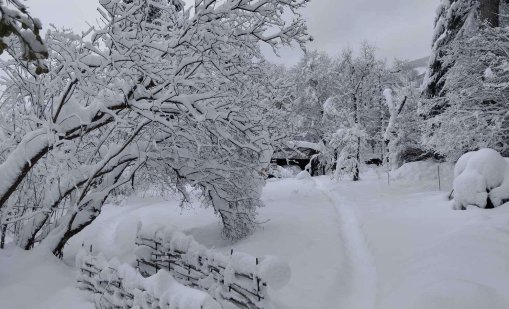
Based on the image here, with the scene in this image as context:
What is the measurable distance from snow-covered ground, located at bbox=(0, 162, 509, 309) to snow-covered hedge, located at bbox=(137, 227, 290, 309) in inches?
38.9

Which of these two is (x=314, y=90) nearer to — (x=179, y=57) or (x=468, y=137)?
(x=468, y=137)

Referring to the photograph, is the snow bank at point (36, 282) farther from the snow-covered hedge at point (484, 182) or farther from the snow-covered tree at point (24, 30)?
the snow-covered hedge at point (484, 182)

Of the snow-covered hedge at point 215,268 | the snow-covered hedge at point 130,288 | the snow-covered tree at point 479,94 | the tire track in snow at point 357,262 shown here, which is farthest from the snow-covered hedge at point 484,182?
the snow-covered hedge at point 130,288

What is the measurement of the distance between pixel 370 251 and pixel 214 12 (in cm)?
694

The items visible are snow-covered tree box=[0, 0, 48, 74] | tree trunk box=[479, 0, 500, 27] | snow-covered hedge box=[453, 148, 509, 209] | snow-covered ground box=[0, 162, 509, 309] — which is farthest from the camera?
tree trunk box=[479, 0, 500, 27]

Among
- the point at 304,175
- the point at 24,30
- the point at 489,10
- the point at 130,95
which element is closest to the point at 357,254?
the point at 130,95

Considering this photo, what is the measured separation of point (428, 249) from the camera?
9.05 m

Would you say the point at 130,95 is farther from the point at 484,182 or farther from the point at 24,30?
the point at 484,182

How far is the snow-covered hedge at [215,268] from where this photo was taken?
221 inches

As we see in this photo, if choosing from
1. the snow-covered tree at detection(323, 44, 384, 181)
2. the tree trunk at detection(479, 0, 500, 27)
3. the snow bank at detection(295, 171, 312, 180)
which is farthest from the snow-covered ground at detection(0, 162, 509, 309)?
the snow bank at detection(295, 171, 312, 180)

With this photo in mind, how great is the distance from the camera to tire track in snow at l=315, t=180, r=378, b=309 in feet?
23.1

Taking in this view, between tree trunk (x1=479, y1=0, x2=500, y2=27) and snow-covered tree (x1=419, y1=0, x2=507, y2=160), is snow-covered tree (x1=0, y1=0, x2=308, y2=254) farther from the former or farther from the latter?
tree trunk (x1=479, y1=0, x2=500, y2=27)

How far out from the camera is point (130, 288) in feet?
19.9

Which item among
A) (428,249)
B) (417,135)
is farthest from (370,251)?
(417,135)
